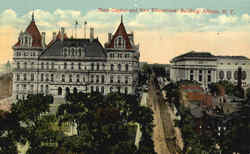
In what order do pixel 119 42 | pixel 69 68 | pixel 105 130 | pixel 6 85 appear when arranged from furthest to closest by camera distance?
1. pixel 6 85
2. pixel 69 68
3. pixel 119 42
4. pixel 105 130

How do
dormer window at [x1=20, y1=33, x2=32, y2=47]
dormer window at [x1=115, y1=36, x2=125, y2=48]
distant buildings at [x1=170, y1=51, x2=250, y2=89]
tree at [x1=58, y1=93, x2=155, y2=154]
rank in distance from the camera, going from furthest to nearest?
distant buildings at [x1=170, y1=51, x2=250, y2=89]
dormer window at [x1=20, y1=33, x2=32, y2=47]
dormer window at [x1=115, y1=36, x2=125, y2=48]
tree at [x1=58, y1=93, x2=155, y2=154]

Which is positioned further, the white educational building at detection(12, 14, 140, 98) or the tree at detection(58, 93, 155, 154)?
the white educational building at detection(12, 14, 140, 98)

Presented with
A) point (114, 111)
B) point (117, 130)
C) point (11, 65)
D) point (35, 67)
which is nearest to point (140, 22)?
point (114, 111)

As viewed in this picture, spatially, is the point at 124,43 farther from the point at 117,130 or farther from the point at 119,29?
the point at 117,130

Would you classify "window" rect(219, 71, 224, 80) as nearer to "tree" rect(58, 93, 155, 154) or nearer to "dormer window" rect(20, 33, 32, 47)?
"tree" rect(58, 93, 155, 154)

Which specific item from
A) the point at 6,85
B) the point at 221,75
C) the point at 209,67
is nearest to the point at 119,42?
the point at 6,85

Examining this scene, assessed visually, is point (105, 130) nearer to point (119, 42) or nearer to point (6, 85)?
point (119, 42)

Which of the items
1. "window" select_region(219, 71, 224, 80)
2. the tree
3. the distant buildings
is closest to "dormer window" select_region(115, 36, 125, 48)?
the tree

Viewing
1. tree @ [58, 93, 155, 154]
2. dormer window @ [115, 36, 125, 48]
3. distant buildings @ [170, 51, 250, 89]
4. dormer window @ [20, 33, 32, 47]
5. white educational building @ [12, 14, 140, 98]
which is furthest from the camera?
distant buildings @ [170, 51, 250, 89]
